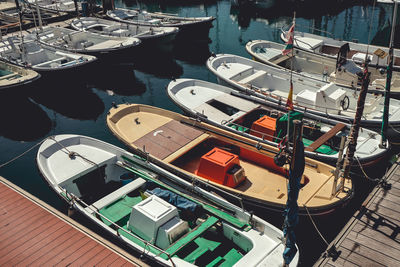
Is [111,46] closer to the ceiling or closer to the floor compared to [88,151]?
closer to the ceiling

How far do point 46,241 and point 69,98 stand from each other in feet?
66.4

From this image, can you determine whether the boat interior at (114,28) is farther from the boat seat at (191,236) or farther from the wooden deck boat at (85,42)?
the boat seat at (191,236)

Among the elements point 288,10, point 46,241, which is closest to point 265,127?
point 46,241

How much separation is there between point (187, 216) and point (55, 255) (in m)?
5.47

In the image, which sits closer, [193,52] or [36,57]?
[36,57]

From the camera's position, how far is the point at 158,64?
3947 centimetres

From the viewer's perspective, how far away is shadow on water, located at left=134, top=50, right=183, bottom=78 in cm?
3726

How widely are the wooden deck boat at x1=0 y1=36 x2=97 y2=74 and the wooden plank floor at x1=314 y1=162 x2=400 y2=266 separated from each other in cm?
2452

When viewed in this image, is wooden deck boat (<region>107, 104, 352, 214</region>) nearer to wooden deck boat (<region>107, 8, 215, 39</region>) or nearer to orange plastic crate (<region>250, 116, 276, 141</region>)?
orange plastic crate (<region>250, 116, 276, 141</region>)

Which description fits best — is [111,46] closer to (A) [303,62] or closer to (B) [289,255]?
(A) [303,62]

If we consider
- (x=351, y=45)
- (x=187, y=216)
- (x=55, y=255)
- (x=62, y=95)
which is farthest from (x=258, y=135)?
(x=62, y=95)

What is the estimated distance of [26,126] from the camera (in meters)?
28.7

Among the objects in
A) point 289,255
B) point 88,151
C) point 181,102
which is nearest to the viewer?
point 289,255

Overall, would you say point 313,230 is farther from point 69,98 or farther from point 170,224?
point 69,98
